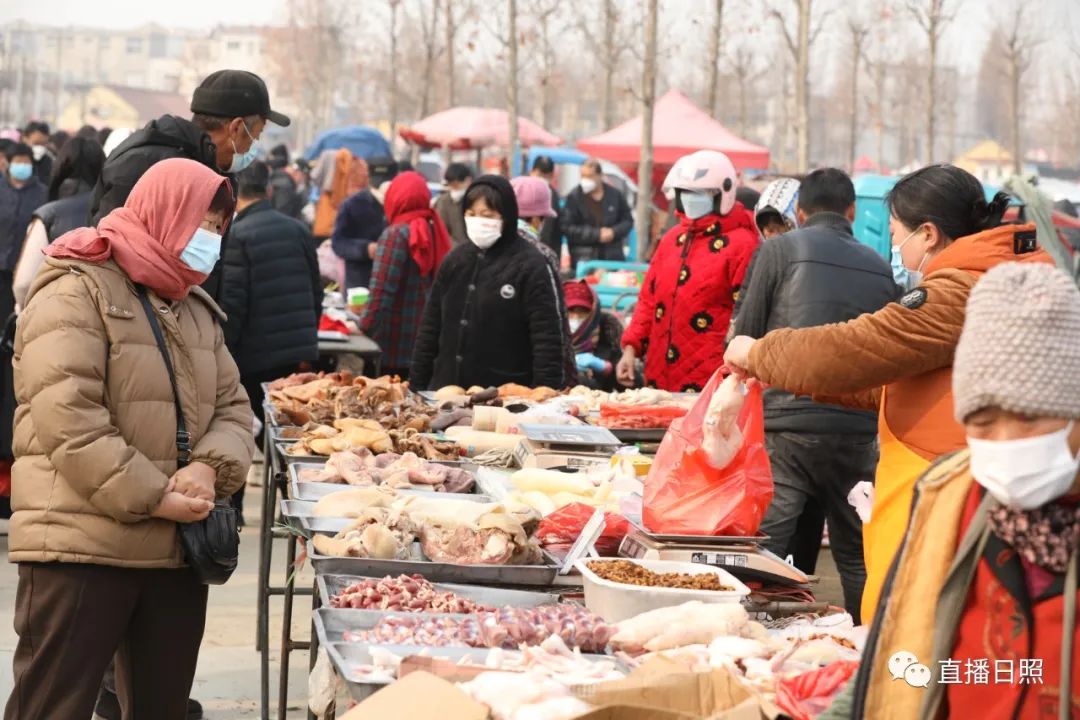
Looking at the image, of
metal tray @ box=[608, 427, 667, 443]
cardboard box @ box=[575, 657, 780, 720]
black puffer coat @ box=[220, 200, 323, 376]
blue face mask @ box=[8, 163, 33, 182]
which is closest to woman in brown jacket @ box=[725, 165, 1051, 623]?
cardboard box @ box=[575, 657, 780, 720]

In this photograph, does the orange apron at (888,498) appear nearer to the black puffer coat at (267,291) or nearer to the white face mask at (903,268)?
the white face mask at (903,268)

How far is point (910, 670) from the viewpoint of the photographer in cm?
252

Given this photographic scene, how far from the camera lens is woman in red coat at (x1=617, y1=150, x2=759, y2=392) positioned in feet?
24.3

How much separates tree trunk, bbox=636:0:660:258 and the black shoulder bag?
14506mm

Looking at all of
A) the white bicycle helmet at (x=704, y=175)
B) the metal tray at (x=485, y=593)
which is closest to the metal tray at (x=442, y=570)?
the metal tray at (x=485, y=593)

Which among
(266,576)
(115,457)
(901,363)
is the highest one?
(901,363)

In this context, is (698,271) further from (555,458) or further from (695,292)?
(555,458)

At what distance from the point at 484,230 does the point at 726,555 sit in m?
3.60

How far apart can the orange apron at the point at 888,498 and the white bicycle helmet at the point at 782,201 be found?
157 inches

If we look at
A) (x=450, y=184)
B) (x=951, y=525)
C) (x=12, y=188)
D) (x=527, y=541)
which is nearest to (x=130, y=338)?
(x=527, y=541)

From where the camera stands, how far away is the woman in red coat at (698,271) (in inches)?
292

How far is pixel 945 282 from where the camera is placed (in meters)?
3.73

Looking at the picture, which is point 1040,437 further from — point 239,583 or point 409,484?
point 239,583

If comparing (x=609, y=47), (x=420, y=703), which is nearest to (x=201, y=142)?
(x=420, y=703)
